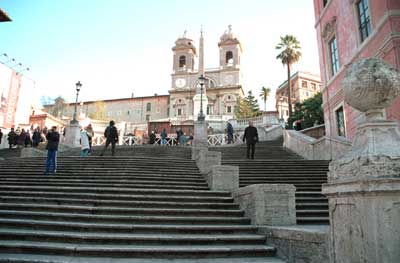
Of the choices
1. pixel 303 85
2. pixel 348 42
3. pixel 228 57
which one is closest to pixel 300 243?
pixel 348 42

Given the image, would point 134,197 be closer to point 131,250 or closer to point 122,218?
point 122,218

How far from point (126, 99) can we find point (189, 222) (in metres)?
80.1

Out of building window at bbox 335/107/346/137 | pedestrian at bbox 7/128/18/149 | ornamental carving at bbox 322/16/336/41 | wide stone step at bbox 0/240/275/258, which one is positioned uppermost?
ornamental carving at bbox 322/16/336/41

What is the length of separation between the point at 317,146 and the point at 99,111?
232ft

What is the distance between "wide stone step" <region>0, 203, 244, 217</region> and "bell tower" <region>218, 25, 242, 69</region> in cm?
6712

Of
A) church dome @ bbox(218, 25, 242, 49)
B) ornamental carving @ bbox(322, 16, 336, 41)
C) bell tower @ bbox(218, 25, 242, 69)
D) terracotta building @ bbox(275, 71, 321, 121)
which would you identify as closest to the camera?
ornamental carving @ bbox(322, 16, 336, 41)

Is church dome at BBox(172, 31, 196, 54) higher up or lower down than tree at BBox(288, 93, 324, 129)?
higher up

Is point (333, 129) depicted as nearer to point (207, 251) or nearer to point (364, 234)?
point (207, 251)

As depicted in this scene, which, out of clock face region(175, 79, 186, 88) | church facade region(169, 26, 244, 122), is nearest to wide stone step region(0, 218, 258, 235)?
church facade region(169, 26, 244, 122)

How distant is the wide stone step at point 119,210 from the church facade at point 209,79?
60.3 meters

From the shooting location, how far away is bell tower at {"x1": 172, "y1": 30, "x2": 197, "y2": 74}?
247 feet

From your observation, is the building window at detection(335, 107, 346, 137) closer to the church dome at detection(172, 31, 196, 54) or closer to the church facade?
the church facade

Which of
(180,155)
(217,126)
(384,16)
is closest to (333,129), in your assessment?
(384,16)

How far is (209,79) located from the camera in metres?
73.1
